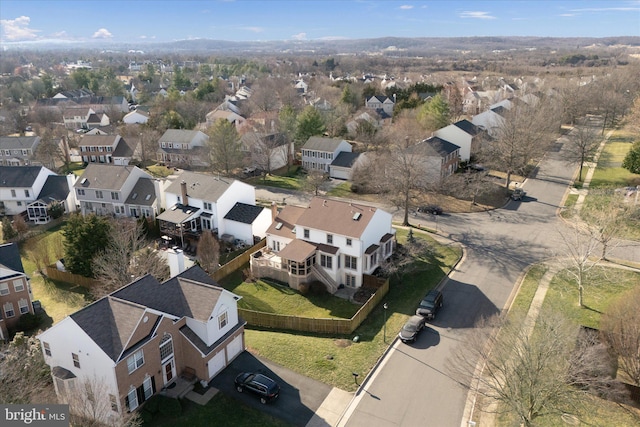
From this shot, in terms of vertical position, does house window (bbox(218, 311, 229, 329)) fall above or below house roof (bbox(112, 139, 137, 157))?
below

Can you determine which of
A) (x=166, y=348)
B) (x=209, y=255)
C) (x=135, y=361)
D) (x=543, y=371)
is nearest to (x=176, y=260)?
(x=209, y=255)

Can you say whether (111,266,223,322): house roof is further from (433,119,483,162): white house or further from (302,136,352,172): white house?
(433,119,483,162): white house

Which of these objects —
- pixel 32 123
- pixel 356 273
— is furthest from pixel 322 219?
pixel 32 123

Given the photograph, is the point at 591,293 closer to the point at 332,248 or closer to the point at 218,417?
the point at 332,248

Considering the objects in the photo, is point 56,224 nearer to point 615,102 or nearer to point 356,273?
point 356,273

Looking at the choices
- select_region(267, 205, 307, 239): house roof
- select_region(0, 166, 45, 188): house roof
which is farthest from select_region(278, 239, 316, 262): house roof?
select_region(0, 166, 45, 188): house roof

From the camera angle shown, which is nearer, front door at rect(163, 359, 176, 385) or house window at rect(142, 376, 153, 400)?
house window at rect(142, 376, 153, 400)

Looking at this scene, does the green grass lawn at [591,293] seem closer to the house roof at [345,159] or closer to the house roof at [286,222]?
the house roof at [286,222]
